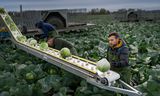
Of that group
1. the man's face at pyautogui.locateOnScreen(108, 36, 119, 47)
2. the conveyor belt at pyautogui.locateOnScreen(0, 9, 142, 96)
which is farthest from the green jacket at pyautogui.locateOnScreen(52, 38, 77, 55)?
the man's face at pyautogui.locateOnScreen(108, 36, 119, 47)

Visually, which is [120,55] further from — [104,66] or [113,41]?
[104,66]

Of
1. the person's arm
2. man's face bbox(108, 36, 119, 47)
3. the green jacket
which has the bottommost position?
the green jacket

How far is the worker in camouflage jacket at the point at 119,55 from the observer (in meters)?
4.08

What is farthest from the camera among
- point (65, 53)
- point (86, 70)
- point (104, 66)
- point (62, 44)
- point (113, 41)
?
point (62, 44)

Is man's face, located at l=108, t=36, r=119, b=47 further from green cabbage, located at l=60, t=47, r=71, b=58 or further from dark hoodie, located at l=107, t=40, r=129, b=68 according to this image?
green cabbage, located at l=60, t=47, r=71, b=58

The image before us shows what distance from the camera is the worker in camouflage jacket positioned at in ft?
13.4

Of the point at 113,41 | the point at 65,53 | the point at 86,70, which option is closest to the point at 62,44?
the point at 65,53

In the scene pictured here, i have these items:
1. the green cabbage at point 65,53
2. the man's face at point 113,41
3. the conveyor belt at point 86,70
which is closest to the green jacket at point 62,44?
the conveyor belt at point 86,70

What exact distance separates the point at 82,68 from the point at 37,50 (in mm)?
1979

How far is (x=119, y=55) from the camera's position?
4.12m

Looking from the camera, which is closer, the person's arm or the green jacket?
the person's arm

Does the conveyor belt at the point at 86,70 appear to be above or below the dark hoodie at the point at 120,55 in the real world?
below

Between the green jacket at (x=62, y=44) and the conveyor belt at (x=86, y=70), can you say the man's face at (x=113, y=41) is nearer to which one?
the conveyor belt at (x=86, y=70)

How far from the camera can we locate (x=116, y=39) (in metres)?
4.07
